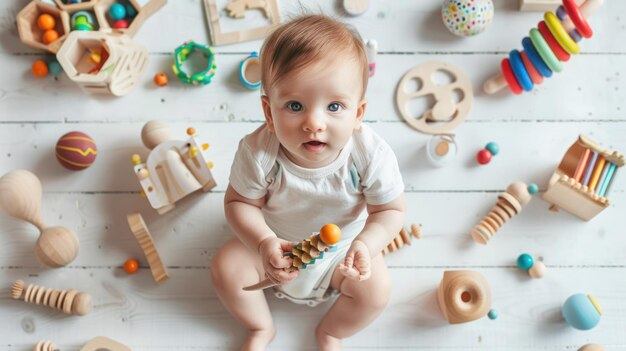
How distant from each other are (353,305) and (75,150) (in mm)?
555

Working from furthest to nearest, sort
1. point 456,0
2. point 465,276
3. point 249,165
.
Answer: point 456,0 → point 465,276 → point 249,165

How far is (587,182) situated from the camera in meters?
1.08

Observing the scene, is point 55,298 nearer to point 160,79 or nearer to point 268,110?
point 160,79

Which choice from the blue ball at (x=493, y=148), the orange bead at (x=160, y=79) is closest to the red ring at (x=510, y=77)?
the blue ball at (x=493, y=148)

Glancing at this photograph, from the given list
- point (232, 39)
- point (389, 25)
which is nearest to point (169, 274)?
point (232, 39)

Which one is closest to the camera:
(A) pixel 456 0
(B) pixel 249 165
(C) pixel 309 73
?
(C) pixel 309 73

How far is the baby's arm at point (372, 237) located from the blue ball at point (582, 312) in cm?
40

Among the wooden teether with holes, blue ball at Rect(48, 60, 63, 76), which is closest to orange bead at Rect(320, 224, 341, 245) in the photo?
the wooden teether with holes

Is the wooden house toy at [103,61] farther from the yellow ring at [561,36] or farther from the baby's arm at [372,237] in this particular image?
the yellow ring at [561,36]

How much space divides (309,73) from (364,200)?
0.83 ft

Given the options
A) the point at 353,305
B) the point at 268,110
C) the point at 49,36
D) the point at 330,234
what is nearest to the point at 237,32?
the point at 49,36

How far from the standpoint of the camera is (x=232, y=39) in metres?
1.19

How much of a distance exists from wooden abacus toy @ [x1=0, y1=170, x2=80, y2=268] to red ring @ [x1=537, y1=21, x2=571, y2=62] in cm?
92

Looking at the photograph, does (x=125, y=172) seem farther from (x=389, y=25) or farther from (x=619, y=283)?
(x=619, y=283)
